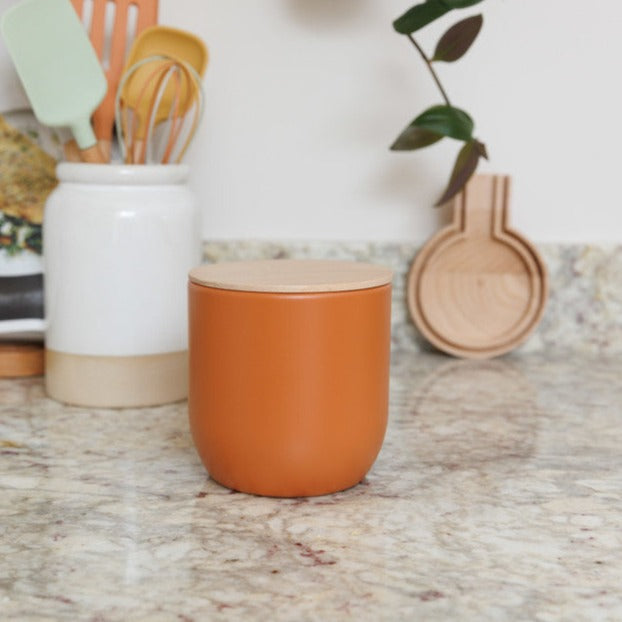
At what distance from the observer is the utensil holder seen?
31.7 inches

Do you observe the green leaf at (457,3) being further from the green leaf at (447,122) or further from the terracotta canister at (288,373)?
the terracotta canister at (288,373)

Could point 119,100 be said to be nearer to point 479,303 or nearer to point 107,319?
point 107,319

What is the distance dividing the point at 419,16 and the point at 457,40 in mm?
44

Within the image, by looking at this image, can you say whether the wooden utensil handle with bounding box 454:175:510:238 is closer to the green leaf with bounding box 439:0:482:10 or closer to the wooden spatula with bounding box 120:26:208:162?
the green leaf with bounding box 439:0:482:10

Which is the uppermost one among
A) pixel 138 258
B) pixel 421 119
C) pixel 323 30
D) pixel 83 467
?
pixel 323 30

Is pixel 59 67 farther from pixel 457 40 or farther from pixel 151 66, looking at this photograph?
pixel 457 40

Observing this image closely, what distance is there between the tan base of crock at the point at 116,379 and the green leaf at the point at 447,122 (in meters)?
0.33

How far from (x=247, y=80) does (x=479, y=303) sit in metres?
0.37

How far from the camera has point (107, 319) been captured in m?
0.81

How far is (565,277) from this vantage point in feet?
3.35

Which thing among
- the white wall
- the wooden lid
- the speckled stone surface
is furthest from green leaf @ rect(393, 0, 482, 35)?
the wooden lid

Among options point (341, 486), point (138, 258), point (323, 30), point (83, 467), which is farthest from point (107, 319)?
point (323, 30)

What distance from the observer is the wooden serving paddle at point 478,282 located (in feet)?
3.30

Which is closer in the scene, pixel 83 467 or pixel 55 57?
pixel 83 467
